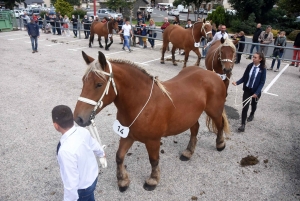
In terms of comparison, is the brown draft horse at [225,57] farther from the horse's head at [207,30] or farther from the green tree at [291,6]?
the green tree at [291,6]

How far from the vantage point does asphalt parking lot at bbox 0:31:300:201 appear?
3.29 metres

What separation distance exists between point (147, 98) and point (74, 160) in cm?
116

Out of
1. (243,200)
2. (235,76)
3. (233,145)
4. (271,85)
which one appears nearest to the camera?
(243,200)

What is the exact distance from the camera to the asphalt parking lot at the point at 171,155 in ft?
10.8

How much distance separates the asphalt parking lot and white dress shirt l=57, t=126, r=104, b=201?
123 cm

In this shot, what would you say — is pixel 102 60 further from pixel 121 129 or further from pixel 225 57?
pixel 225 57

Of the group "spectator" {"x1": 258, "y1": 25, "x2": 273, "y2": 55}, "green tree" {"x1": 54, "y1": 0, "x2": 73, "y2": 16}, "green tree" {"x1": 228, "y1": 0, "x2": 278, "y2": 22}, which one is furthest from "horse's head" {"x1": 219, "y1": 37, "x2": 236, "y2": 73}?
"green tree" {"x1": 54, "y1": 0, "x2": 73, "y2": 16}

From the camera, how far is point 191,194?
10.7ft

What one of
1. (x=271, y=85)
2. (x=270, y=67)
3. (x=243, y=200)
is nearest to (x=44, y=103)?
(x=243, y=200)

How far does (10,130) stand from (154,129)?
3.66 meters

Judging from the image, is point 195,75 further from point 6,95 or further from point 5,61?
point 5,61

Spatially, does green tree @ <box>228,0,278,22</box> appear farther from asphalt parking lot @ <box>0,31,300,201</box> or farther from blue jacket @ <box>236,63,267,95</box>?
blue jacket @ <box>236,63,267,95</box>

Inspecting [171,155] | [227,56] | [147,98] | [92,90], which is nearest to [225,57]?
[227,56]

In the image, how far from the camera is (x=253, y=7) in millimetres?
22047
